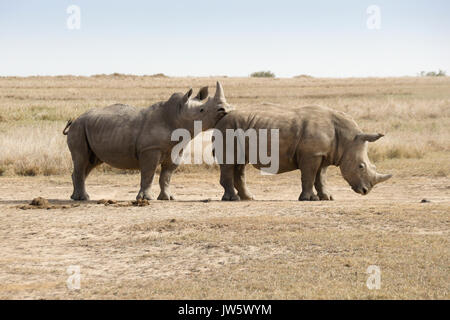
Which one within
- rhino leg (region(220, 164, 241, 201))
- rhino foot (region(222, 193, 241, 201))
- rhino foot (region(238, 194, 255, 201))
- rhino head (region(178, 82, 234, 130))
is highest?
rhino head (region(178, 82, 234, 130))

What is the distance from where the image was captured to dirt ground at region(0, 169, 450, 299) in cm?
744

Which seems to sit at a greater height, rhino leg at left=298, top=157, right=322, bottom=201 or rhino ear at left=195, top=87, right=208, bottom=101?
rhino ear at left=195, top=87, right=208, bottom=101

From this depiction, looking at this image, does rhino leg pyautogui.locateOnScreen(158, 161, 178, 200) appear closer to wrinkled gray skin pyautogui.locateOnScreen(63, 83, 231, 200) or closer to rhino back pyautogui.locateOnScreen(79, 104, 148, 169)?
wrinkled gray skin pyautogui.locateOnScreen(63, 83, 231, 200)

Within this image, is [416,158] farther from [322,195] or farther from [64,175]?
[64,175]

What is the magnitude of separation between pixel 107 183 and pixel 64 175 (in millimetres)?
1426

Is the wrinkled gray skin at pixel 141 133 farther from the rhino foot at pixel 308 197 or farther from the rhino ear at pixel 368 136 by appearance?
the rhino ear at pixel 368 136

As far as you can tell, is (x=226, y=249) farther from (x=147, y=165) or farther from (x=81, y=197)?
(x=81, y=197)

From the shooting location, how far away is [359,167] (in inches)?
502

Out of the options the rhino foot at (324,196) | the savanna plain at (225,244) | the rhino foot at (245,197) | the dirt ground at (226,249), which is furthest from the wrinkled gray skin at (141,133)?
the rhino foot at (324,196)

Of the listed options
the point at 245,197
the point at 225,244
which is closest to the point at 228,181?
the point at 245,197

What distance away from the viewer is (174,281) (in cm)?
772

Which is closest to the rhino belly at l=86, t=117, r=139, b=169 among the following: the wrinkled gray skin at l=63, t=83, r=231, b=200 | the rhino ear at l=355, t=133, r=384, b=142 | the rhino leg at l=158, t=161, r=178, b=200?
the wrinkled gray skin at l=63, t=83, r=231, b=200

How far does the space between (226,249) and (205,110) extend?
14.8 ft
